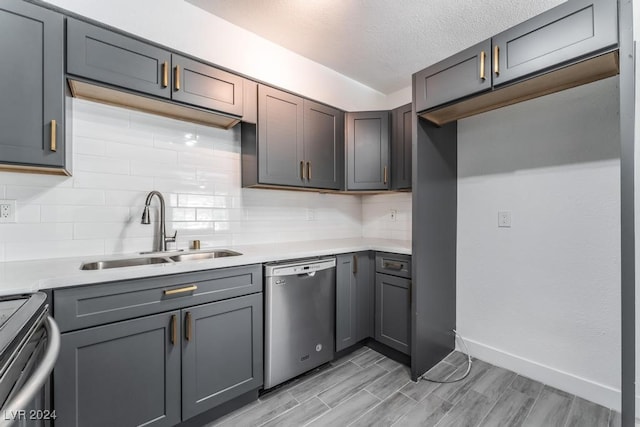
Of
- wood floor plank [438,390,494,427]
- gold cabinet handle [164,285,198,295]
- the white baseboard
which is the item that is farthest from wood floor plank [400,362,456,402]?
gold cabinet handle [164,285,198,295]

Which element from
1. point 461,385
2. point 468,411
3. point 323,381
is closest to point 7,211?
point 323,381

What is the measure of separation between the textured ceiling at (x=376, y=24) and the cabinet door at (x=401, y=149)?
1.73ft

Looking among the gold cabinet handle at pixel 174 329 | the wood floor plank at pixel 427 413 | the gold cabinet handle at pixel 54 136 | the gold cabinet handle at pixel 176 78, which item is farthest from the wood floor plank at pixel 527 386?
the gold cabinet handle at pixel 54 136

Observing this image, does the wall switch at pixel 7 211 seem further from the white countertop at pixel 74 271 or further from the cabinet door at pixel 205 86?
the cabinet door at pixel 205 86

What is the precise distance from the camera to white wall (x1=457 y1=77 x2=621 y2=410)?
177 centimetres

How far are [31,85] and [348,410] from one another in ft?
8.13

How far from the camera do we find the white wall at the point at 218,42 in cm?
173

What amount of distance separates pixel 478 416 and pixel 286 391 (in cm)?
123

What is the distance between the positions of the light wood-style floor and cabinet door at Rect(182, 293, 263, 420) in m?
0.19

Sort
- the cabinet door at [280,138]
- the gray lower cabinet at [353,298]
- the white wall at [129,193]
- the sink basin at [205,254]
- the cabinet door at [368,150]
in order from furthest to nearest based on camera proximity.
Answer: the cabinet door at [368,150] < the gray lower cabinet at [353,298] < the cabinet door at [280,138] < the sink basin at [205,254] < the white wall at [129,193]

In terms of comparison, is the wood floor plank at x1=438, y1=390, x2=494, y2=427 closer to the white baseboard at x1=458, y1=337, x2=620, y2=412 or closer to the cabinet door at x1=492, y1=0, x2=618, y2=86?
the white baseboard at x1=458, y1=337, x2=620, y2=412

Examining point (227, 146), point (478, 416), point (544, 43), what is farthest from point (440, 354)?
point (227, 146)

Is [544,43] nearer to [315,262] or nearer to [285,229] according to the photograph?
[315,262]

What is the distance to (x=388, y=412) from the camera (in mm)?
1730
